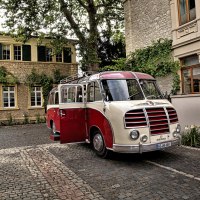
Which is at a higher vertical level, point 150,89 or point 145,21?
point 145,21

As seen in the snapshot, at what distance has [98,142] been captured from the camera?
8.51 meters

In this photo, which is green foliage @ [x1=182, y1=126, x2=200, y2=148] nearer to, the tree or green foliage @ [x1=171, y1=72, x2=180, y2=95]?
green foliage @ [x1=171, y1=72, x2=180, y2=95]

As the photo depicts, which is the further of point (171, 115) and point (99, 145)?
point (99, 145)

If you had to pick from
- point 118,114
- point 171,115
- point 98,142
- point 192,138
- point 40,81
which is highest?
point 40,81

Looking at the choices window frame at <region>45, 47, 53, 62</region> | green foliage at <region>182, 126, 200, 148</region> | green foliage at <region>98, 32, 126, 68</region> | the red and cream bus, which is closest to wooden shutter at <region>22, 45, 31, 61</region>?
window frame at <region>45, 47, 53, 62</region>

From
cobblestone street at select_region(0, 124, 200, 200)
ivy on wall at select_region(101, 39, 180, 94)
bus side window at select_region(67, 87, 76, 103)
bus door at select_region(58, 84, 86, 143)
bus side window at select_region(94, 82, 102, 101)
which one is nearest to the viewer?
cobblestone street at select_region(0, 124, 200, 200)

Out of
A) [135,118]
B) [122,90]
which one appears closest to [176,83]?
[122,90]

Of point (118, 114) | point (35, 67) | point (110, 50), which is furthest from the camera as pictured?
point (110, 50)

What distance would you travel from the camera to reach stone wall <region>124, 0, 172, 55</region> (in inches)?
601

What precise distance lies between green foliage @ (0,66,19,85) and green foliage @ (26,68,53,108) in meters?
1.23

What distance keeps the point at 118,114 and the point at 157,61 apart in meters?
8.90

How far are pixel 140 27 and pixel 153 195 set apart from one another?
1414 centimetres

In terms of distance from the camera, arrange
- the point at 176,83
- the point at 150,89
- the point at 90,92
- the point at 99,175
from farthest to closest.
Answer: the point at 176,83 < the point at 90,92 < the point at 150,89 < the point at 99,175

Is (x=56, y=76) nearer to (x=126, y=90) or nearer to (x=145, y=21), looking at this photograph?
(x=145, y=21)
